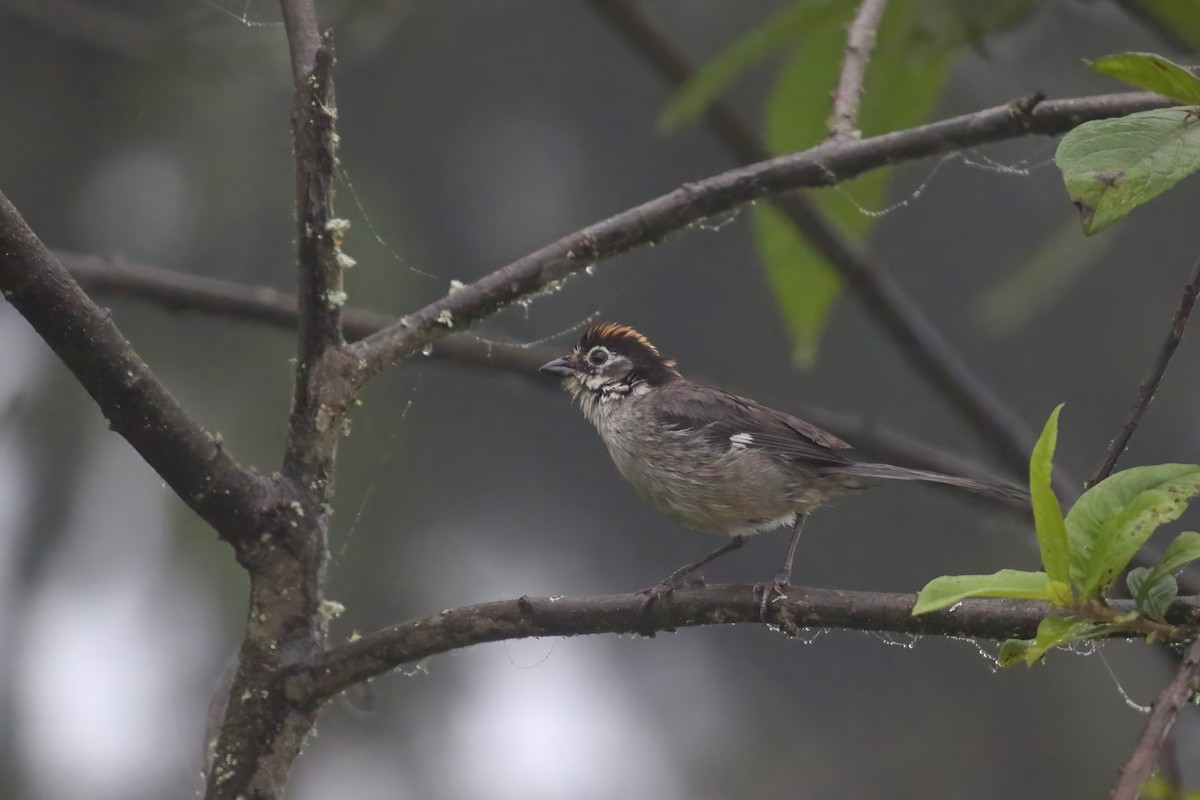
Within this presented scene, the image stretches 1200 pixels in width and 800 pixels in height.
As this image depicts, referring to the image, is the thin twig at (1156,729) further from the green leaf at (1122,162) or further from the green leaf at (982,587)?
the green leaf at (1122,162)

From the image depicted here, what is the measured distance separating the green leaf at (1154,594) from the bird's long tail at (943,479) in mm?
1466

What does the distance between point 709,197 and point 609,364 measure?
1.54 metres

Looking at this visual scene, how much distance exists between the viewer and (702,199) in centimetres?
287

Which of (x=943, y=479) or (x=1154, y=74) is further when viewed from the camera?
(x=943, y=479)

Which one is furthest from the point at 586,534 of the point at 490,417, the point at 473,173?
the point at 473,173

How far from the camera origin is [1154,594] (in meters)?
1.56

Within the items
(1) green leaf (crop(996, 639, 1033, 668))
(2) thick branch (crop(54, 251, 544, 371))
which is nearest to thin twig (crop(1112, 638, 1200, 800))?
(1) green leaf (crop(996, 639, 1033, 668))

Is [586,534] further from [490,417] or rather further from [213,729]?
[213,729]

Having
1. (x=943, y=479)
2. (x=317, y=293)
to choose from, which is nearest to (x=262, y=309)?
(x=317, y=293)

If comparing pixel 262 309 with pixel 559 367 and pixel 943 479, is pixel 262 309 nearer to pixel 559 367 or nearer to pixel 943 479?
pixel 559 367

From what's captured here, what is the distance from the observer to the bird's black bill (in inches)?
168

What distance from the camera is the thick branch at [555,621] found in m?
2.27

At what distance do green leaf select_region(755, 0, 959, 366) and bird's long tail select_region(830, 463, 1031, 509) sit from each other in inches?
17.8

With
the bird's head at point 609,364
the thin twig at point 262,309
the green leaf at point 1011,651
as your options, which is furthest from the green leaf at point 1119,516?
the bird's head at point 609,364
